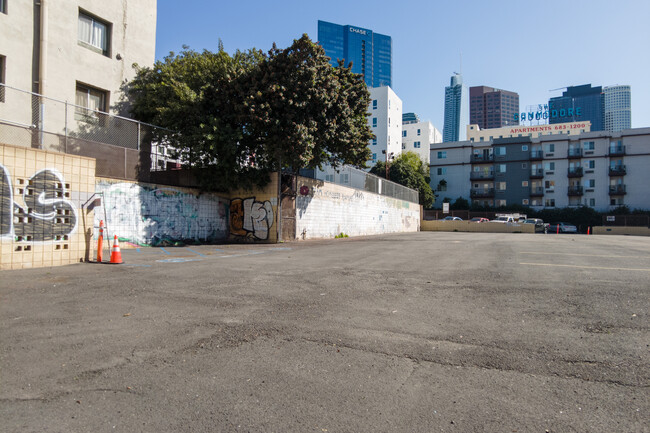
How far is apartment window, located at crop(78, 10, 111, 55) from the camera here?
58.0ft

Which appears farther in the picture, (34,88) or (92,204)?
(34,88)

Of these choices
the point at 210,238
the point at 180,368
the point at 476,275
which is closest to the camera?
the point at 180,368

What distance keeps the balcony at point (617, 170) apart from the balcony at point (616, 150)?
6.03 ft

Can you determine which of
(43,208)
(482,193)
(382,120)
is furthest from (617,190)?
(43,208)

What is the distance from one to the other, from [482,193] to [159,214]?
6008 centimetres

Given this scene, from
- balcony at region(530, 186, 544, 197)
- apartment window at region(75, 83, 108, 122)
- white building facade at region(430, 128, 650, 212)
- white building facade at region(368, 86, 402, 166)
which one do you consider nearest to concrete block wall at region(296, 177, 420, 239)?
apartment window at region(75, 83, 108, 122)

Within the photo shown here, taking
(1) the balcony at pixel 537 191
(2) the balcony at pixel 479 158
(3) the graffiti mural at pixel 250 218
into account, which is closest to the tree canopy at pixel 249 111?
(3) the graffiti mural at pixel 250 218

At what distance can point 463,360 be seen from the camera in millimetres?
3471

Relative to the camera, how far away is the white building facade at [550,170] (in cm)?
5700

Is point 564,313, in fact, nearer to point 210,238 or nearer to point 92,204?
point 92,204

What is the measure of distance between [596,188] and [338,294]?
221 ft

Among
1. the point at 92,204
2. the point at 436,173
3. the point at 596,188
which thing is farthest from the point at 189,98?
the point at 596,188

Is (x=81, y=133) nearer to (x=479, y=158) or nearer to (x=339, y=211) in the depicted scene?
(x=339, y=211)

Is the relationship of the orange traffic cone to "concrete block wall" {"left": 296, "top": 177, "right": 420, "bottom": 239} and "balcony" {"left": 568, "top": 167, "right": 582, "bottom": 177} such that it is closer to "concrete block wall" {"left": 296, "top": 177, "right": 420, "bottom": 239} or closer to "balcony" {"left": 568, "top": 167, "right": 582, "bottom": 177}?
"concrete block wall" {"left": 296, "top": 177, "right": 420, "bottom": 239}
